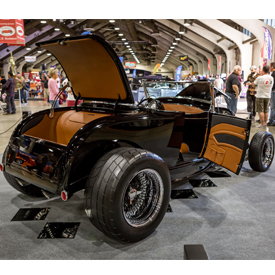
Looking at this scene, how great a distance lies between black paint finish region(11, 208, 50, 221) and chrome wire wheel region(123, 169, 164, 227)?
2.95 feet

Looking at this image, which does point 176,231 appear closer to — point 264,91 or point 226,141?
point 226,141

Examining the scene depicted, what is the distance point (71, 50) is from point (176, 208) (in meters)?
1.80

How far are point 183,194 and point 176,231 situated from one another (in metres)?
0.79

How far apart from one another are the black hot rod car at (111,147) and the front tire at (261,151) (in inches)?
30.6

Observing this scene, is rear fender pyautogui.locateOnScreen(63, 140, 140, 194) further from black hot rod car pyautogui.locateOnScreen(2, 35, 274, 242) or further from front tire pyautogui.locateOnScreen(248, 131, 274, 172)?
front tire pyautogui.locateOnScreen(248, 131, 274, 172)

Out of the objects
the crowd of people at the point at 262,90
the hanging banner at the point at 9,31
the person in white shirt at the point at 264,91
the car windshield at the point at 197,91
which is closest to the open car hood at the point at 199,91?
the car windshield at the point at 197,91

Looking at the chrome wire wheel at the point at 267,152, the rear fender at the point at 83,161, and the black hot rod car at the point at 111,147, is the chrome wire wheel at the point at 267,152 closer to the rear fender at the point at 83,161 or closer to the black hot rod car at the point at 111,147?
the black hot rod car at the point at 111,147

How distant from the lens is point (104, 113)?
2.71 meters

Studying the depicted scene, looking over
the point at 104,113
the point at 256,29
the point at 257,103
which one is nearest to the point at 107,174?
the point at 104,113

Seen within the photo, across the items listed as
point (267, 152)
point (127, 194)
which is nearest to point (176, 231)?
point (127, 194)

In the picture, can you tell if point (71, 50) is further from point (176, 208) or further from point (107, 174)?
point (176, 208)

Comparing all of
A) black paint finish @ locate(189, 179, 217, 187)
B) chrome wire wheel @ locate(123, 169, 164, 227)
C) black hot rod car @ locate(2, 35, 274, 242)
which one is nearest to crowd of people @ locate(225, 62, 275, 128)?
black paint finish @ locate(189, 179, 217, 187)

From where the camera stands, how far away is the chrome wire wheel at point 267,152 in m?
3.75

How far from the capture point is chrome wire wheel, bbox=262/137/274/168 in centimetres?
375
